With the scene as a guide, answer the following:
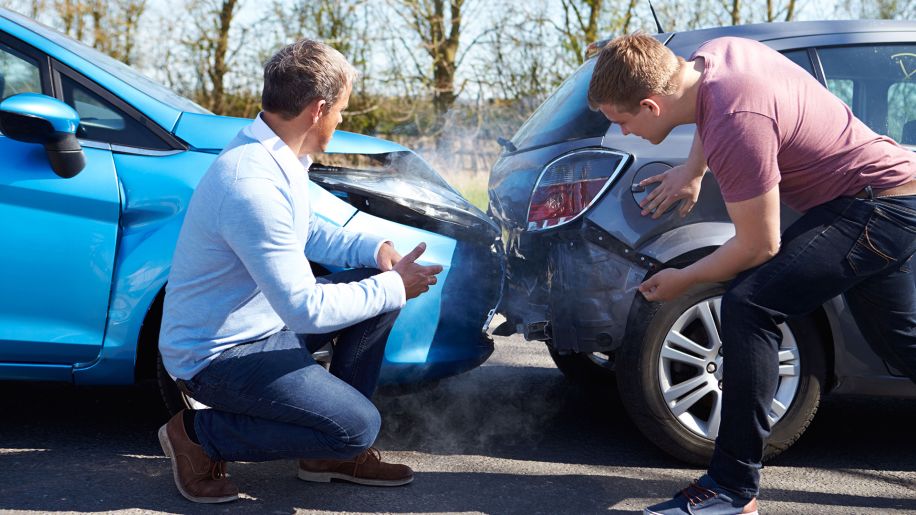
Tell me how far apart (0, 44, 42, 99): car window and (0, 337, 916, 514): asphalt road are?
1199mm

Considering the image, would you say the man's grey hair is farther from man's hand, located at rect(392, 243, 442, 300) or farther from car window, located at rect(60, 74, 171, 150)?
car window, located at rect(60, 74, 171, 150)

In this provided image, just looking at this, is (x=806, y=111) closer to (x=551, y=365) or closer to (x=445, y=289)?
(x=445, y=289)

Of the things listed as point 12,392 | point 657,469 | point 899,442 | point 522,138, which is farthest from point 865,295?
point 12,392

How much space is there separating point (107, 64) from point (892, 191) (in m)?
2.59

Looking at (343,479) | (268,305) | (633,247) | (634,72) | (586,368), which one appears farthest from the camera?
(586,368)

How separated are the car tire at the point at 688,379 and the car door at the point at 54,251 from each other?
1699 millimetres

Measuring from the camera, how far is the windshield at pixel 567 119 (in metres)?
3.31

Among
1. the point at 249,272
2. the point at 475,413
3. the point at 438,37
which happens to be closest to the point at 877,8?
the point at 438,37

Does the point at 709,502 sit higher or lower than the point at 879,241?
lower

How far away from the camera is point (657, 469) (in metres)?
3.24

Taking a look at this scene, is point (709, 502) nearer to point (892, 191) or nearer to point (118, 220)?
point (892, 191)

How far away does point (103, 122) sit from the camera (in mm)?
3061

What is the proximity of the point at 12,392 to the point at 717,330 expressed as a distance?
278cm

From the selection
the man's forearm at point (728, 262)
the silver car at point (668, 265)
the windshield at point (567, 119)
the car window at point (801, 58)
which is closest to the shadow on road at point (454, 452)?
the silver car at point (668, 265)
